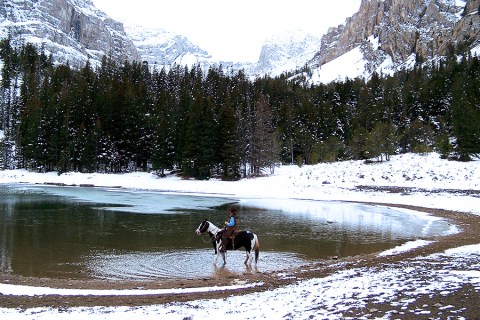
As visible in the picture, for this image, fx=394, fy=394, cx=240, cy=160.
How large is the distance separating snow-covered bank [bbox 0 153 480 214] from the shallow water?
875 cm

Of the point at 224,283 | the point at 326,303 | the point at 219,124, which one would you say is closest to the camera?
the point at 326,303

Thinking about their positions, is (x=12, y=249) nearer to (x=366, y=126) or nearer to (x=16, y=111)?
(x=366, y=126)

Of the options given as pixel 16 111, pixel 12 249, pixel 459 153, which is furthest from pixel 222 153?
pixel 16 111

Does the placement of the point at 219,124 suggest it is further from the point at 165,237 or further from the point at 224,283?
the point at 224,283

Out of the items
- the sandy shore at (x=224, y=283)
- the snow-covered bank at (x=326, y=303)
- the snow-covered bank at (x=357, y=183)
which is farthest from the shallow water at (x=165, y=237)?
the snow-covered bank at (x=357, y=183)

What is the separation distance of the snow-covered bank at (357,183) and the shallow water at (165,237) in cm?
875

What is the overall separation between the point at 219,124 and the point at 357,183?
25654 mm

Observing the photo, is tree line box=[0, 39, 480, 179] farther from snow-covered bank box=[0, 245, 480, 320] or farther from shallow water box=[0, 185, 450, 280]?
snow-covered bank box=[0, 245, 480, 320]

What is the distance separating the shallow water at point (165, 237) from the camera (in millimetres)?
14670

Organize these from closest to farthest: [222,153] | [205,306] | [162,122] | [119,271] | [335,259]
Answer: [205,306] < [119,271] < [335,259] < [222,153] < [162,122]

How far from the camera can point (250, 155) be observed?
6431cm

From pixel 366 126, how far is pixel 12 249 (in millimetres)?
88558

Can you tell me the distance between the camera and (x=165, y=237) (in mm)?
20656

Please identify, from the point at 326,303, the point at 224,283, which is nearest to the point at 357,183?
the point at 224,283
